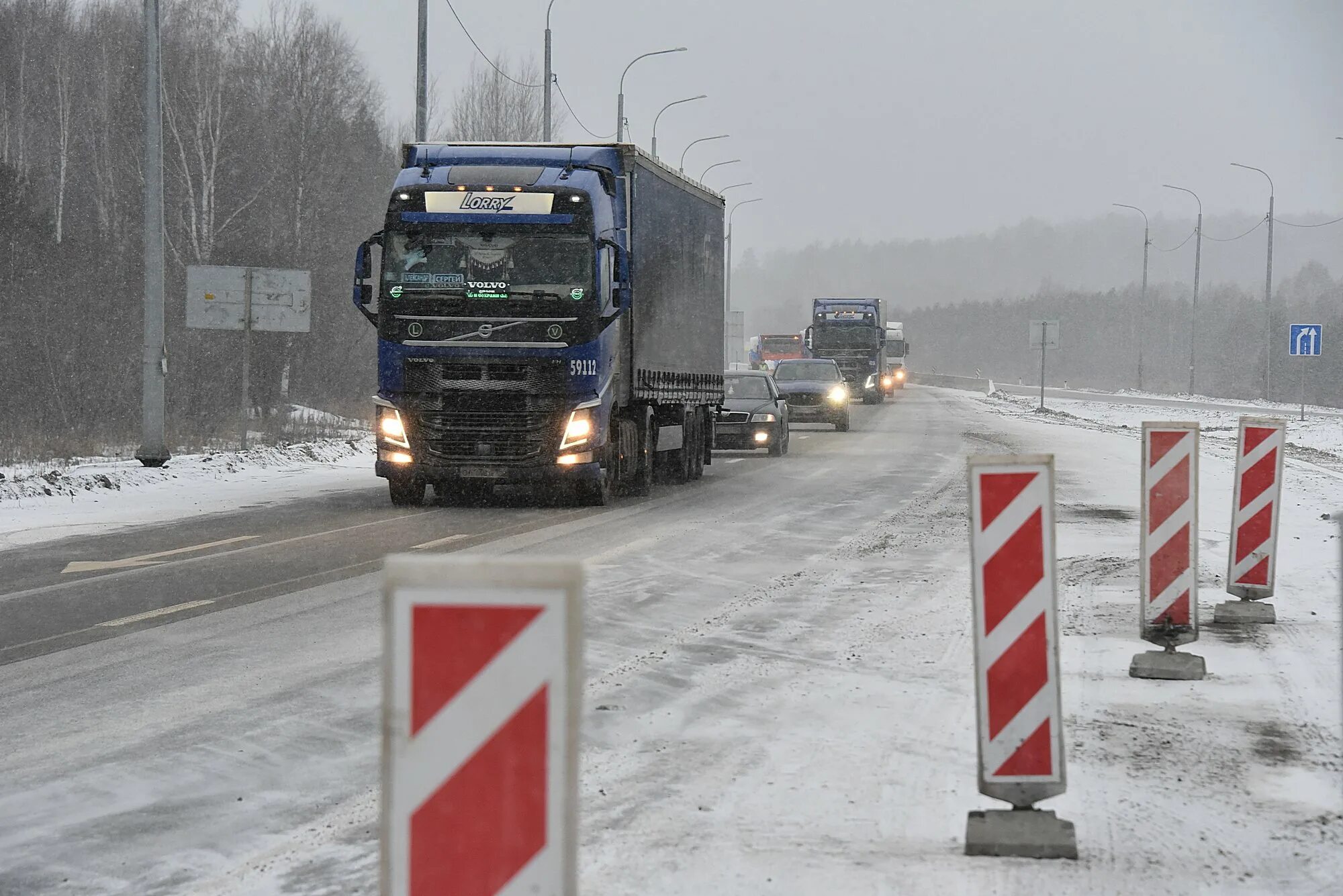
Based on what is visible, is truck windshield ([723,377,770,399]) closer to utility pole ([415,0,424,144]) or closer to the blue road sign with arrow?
utility pole ([415,0,424,144])

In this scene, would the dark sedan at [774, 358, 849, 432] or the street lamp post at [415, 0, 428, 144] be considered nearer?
the street lamp post at [415, 0, 428, 144]

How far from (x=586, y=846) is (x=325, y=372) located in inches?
1669

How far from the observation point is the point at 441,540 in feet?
46.0

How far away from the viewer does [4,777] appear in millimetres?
5715

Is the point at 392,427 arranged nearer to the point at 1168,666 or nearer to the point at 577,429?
the point at 577,429

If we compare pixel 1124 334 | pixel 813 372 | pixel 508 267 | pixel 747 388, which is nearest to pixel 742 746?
pixel 508 267

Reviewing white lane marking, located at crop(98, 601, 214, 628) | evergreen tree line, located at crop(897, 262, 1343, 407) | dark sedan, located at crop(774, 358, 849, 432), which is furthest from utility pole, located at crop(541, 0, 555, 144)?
evergreen tree line, located at crop(897, 262, 1343, 407)

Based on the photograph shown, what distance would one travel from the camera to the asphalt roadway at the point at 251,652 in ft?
16.1

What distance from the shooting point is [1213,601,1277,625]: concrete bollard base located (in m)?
9.57

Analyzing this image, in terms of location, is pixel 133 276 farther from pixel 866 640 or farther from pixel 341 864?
pixel 341 864

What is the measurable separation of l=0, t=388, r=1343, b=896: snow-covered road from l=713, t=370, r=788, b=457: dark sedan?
16351 millimetres

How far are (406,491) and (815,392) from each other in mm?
22599

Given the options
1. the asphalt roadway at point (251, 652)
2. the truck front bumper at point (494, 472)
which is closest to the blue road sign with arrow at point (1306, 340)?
the asphalt roadway at point (251, 652)

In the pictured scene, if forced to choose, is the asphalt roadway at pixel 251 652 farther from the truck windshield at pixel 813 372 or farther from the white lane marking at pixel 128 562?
the truck windshield at pixel 813 372
